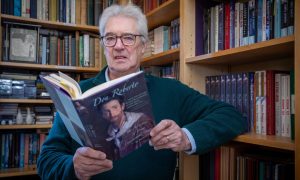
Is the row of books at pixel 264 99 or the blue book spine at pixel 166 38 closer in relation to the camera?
the row of books at pixel 264 99

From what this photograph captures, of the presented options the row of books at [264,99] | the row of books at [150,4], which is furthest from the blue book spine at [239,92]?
the row of books at [150,4]

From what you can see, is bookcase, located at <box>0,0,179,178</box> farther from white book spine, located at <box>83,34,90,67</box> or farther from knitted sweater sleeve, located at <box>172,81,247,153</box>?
knitted sweater sleeve, located at <box>172,81,247,153</box>

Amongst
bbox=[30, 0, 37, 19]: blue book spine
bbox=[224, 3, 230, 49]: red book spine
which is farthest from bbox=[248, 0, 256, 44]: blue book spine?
bbox=[30, 0, 37, 19]: blue book spine

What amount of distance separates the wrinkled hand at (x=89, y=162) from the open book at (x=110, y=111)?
0.07ft

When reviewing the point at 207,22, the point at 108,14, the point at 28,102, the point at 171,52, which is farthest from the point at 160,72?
the point at 28,102

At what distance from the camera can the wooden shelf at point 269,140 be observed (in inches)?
34.8

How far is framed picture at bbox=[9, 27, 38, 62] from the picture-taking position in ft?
6.61

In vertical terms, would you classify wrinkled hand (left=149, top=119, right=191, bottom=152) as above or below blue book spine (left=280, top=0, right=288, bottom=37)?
below

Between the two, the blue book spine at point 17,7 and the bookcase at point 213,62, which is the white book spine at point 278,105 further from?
the blue book spine at point 17,7

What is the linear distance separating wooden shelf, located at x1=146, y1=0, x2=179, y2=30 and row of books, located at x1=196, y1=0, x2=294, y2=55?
0.28 m

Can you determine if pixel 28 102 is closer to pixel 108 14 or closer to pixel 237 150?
pixel 108 14

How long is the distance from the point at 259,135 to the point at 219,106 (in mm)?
188

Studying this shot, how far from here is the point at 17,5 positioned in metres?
2.04

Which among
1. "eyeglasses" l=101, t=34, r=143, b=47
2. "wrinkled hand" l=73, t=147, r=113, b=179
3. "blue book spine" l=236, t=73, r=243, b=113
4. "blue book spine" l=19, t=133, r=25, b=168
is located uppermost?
"eyeglasses" l=101, t=34, r=143, b=47
